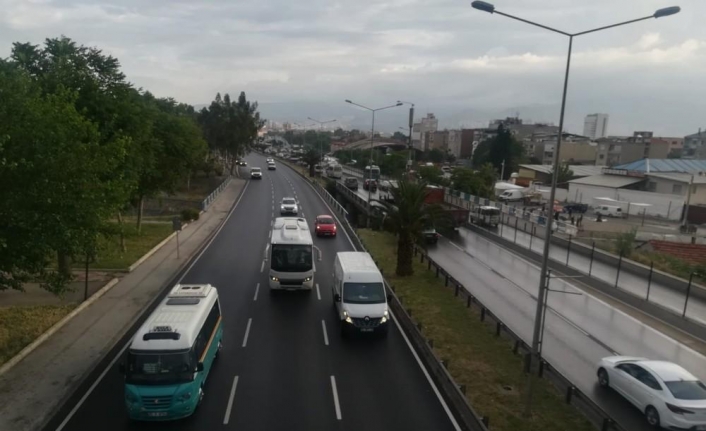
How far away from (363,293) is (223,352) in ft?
18.0

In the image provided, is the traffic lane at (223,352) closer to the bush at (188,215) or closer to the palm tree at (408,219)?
the bush at (188,215)

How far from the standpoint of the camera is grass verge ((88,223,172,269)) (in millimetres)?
27781

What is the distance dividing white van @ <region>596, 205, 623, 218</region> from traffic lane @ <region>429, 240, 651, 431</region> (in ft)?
104

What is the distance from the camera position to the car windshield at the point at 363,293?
1944 cm

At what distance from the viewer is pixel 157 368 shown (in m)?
12.6

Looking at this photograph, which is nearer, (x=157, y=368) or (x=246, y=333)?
(x=157, y=368)

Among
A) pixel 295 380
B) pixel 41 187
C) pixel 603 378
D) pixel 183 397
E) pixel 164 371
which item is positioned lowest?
pixel 295 380

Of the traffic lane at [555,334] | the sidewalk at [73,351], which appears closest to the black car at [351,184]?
the traffic lane at [555,334]

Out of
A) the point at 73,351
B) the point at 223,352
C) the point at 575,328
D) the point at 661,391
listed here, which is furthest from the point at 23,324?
the point at 575,328

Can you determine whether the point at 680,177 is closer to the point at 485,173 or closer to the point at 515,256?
the point at 485,173

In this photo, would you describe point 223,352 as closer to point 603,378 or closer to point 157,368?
point 157,368

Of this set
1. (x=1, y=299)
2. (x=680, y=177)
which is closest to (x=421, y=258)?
(x=1, y=299)

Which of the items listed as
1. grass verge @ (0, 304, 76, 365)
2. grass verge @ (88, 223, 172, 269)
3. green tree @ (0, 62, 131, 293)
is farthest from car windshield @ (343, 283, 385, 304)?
grass verge @ (0, 304, 76, 365)

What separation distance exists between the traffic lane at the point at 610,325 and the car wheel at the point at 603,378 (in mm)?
3972
